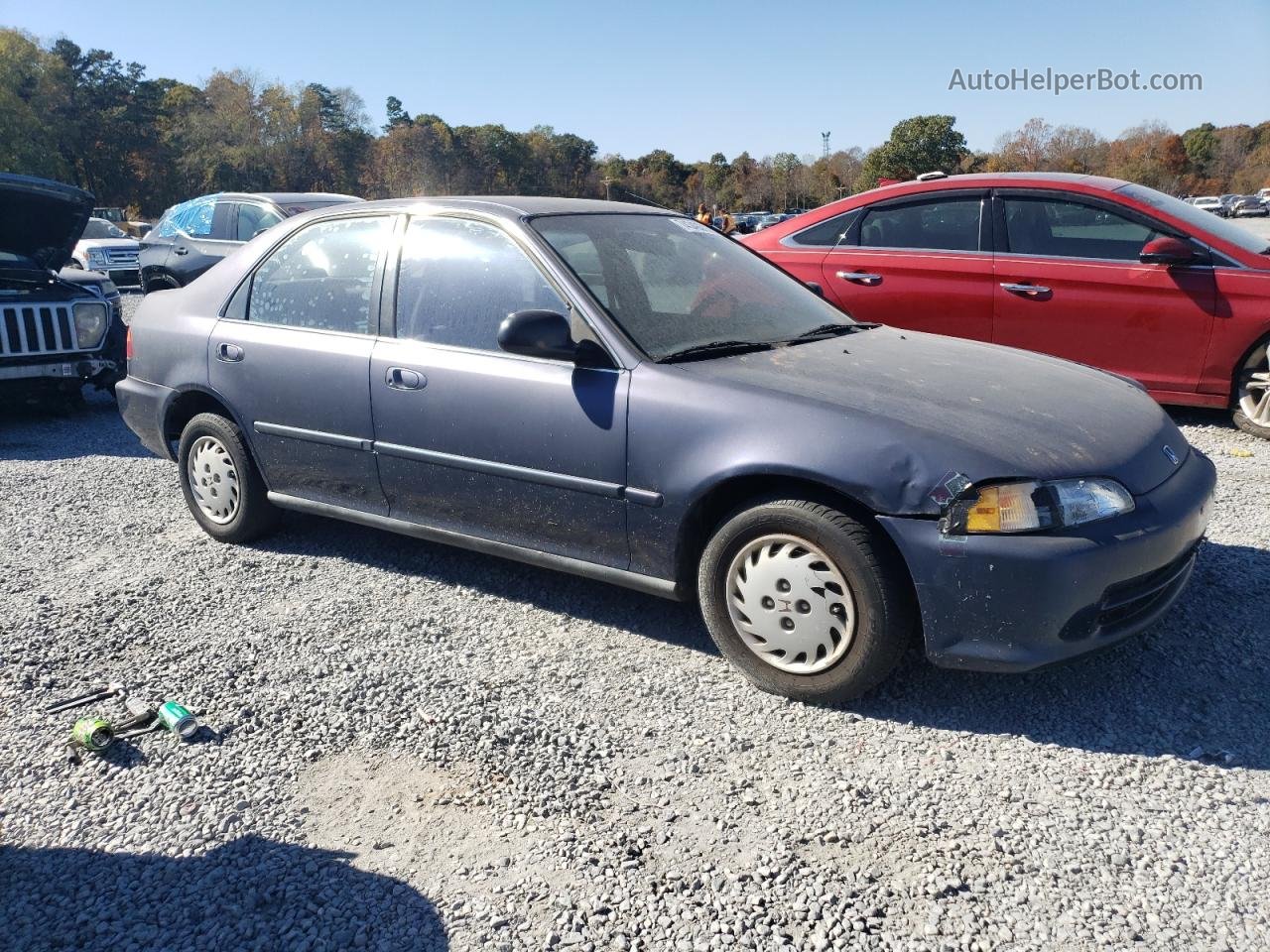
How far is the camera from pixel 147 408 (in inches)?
199

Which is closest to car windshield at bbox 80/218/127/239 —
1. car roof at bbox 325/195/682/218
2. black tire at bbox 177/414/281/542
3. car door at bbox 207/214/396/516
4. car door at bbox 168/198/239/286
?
car door at bbox 168/198/239/286

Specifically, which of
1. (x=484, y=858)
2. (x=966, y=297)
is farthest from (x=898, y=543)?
(x=966, y=297)

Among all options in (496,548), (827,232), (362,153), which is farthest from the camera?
(362,153)

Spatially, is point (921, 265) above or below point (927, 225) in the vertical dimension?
below

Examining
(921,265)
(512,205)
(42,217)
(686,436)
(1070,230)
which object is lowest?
(686,436)

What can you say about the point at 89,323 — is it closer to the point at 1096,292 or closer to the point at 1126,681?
the point at 1096,292

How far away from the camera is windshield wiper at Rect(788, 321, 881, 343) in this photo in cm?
395

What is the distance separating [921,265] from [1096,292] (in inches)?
44.6

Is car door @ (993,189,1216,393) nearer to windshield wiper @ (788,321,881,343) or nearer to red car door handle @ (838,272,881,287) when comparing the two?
red car door handle @ (838,272,881,287)

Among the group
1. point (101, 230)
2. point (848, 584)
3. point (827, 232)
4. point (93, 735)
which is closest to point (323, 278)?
point (93, 735)

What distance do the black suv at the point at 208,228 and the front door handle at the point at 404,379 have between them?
279 inches

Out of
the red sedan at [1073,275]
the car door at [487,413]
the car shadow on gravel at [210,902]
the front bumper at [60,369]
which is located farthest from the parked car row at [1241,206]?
the car shadow on gravel at [210,902]

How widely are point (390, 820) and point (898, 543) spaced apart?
64.9 inches

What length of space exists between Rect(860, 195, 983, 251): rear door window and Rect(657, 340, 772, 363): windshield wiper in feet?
11.8
